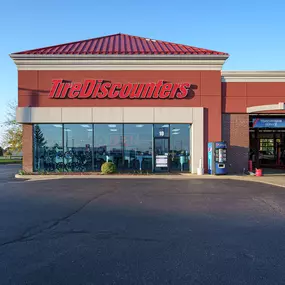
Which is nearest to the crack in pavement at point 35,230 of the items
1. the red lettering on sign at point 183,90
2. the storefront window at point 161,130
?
the storefront window at point 161,130

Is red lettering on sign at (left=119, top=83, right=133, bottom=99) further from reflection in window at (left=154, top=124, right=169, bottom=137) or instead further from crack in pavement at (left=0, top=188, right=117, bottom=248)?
crack in pavement at (left=0, top=188, right=117, bottom=248)

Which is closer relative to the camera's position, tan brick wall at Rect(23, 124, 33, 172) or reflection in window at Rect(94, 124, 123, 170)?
tan brick wall at Rect(23, 124, 33, 172)

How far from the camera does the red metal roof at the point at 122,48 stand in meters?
17.0

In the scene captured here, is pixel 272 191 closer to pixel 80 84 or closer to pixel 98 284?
pixel 98 284

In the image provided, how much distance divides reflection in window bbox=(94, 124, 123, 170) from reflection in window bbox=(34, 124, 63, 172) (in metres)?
2.39

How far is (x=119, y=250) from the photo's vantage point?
4.54 m

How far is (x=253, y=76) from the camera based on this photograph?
56.0 feet

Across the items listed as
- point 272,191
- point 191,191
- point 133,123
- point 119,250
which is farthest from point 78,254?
point 133,123

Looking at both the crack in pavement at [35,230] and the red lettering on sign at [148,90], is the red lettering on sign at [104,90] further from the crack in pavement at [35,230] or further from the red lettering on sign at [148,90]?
the crack in pavement at [35,230]

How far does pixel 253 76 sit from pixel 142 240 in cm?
1538

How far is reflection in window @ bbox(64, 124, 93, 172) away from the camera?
56.5 feet

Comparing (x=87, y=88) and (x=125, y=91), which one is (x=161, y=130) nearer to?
(x=125, y=91)

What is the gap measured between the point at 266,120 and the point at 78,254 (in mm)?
17074

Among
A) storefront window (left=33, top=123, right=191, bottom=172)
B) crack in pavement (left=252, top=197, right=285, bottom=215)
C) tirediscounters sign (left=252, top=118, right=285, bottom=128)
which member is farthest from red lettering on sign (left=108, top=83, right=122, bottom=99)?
crack in pavement (left=252, top=197, right=285, bottom=215)
